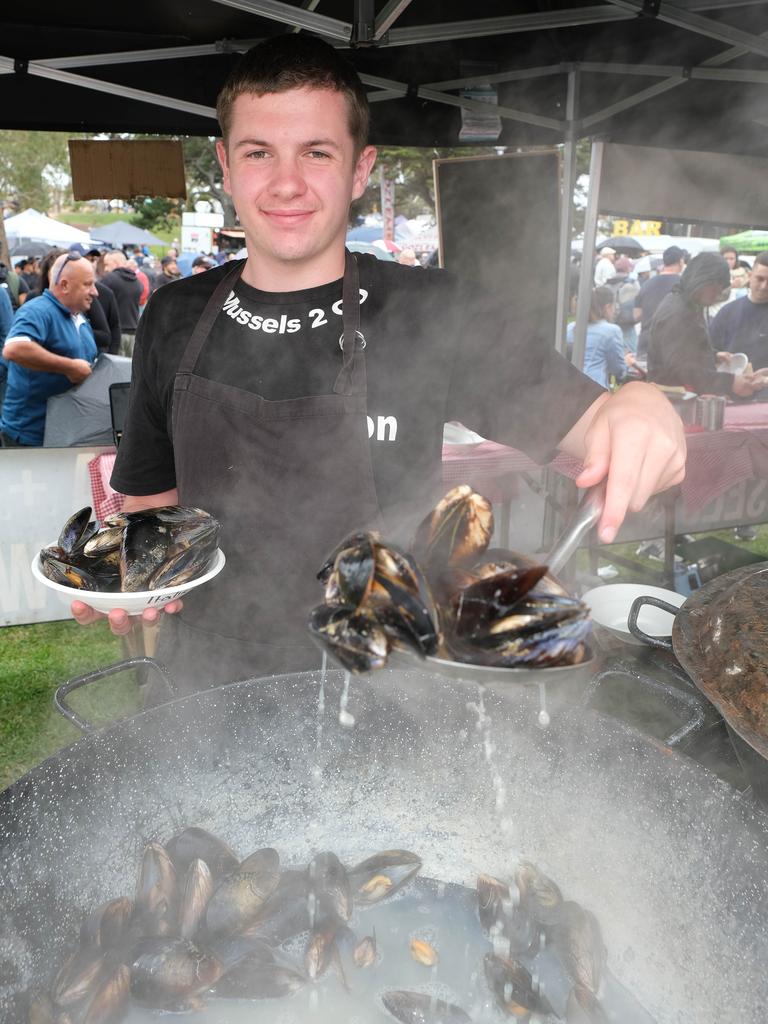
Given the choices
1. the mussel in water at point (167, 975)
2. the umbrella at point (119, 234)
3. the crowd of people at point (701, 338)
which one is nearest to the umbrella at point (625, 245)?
the crowd of people at point (701, 338)

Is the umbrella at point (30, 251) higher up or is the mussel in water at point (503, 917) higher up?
the umbrella at point (30, 251)

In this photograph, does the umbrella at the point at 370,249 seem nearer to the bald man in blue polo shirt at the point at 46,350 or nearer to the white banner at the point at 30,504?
the bald man in blue polo shirt at the point at 46,350

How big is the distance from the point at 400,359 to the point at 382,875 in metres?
1.41

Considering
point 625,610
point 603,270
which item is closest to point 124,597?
point 625,610

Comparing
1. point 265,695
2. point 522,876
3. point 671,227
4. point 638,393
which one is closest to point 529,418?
point 638,393

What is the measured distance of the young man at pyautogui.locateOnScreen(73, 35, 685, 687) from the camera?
201 cm

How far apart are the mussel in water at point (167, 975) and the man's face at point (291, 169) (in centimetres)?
176

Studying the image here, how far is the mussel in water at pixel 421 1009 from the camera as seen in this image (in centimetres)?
148

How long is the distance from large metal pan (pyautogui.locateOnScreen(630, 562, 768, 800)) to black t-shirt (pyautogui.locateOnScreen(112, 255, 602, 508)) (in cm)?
62

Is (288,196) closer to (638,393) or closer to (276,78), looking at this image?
(276,78)

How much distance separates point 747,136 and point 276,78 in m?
4.48

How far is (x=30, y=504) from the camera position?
477cm

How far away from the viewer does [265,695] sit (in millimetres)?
1843

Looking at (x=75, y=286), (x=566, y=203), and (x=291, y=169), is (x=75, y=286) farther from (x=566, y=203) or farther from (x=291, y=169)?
(x=291, y=169)
